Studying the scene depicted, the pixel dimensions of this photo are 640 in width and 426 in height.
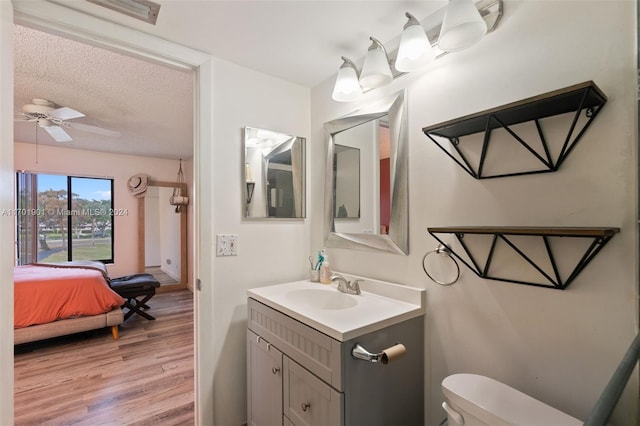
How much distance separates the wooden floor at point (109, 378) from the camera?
→ 188 cm

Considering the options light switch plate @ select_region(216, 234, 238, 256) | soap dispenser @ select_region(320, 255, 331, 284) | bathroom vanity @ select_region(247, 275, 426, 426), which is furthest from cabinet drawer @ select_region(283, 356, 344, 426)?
light switch plate @ select_region(216, 234, 238, 256)

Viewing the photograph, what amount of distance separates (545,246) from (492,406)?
55 centimetres

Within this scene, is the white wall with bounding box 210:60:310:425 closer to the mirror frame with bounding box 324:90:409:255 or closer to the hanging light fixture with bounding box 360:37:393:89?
the mirror frame with bounding box 324:90:409:255

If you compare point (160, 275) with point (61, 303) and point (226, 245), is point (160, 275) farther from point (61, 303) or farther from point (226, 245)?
point (226, 245)

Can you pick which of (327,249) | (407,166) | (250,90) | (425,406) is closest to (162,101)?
(250,90)

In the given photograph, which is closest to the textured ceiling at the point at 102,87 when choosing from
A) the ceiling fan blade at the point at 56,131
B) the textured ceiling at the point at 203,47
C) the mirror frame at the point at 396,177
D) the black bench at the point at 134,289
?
the textured ceiling at the point at 203,47

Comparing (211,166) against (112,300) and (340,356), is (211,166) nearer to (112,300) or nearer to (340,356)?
(340,356)

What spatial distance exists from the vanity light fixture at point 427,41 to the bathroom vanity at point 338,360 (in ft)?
3.38

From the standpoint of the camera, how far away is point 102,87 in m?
2.26

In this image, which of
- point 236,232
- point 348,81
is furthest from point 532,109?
point 236,232

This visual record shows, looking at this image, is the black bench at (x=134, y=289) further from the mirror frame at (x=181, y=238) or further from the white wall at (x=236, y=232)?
the white wall at (x=236, y=232)

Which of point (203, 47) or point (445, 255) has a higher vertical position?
point (203, 47)

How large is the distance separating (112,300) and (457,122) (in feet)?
11.8

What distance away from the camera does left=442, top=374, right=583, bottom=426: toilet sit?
0.84 meters
